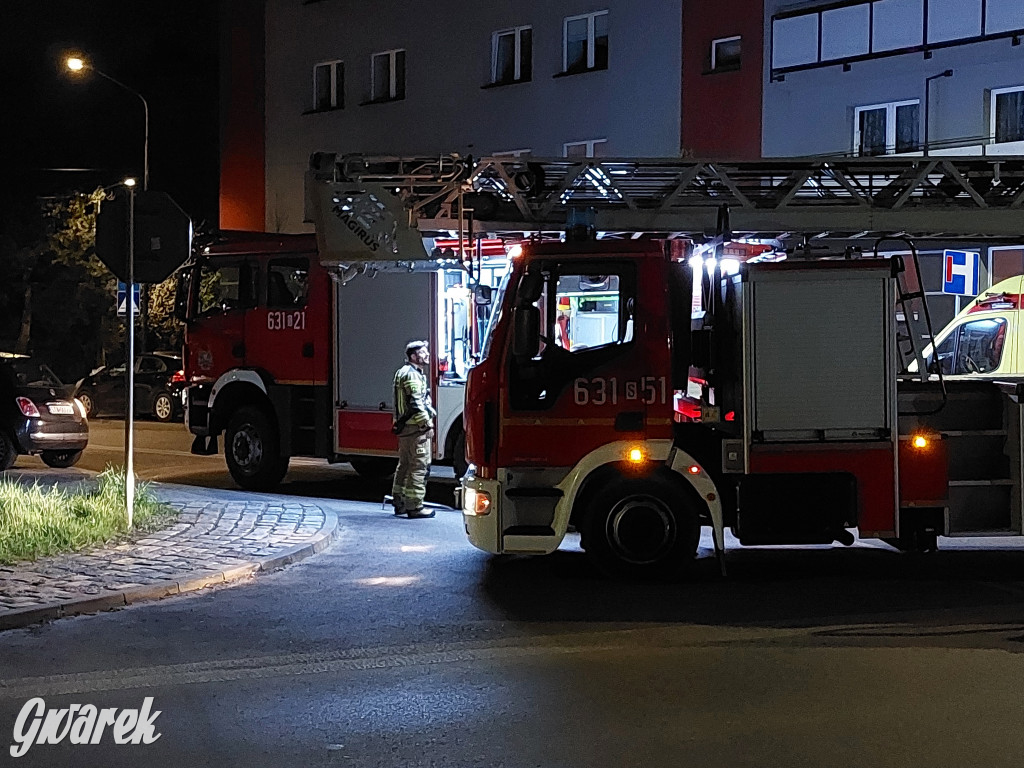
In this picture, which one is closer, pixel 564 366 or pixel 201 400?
pixel 564 366

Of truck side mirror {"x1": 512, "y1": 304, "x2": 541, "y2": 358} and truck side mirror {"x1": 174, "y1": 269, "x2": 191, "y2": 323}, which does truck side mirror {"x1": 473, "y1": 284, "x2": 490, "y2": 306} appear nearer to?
Answer: truck side mirror {"x1": 512, "y1": 304, "x2": 541, "y2": 358}

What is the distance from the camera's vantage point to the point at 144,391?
28.4 m

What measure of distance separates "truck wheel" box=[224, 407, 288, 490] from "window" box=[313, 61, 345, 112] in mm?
19674

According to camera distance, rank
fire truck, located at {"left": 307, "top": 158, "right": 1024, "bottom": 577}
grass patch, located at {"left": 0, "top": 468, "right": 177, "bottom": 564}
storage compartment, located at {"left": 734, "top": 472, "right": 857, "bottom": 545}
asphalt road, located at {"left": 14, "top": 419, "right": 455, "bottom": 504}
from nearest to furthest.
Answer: fire truck, located at {"left": 307, "top": 158, "right": 1024, "bottom": 577} → storage compartment, located at {"left": 734, "top": 472, "right": 857, "bottom": 545} → grass patch, located at {"left": 0, "top": 468, "right": 177, "bottom": 564} → asphalt road, located at {"left": 14, "top": 419, "right": 455, "bottom": 504}

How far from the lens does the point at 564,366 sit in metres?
8.86

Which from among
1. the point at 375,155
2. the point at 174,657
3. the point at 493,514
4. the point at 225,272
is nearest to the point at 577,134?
the point at 225,272

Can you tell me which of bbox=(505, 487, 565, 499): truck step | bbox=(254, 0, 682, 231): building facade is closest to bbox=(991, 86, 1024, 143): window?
bbox=(254, 0, 682, 231): building facade

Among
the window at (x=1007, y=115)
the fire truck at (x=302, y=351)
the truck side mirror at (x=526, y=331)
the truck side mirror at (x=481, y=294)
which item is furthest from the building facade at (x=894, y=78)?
the truck side mirror at (x=526, y=331)

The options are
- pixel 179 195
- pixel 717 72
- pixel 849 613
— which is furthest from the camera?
pixel 179 195

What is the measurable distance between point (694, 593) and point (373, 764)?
4.02 metres

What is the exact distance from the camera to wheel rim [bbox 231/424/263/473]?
14297 mm

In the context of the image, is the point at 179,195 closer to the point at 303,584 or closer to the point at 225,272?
the point at 225,272

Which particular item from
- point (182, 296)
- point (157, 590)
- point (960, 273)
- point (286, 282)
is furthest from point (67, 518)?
point (960, 273)

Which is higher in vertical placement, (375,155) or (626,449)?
(375,155)
